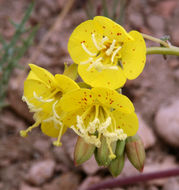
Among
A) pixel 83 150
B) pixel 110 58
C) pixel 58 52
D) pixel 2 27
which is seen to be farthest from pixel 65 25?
pixel 83 150

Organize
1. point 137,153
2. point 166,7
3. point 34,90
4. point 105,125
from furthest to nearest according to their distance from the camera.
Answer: point 166,7 < point 34,90 < point 137,153 < point 105,125

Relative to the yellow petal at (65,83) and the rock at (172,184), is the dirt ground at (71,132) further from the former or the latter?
the yellow petal at (65,83)

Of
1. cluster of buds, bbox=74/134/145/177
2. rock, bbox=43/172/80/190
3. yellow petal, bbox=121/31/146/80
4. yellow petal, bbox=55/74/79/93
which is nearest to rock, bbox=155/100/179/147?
rock, bbox=43/172/80/190

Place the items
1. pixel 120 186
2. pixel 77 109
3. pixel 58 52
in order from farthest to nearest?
pixel 58 52 < pixel 120 186 < pixel 77 109

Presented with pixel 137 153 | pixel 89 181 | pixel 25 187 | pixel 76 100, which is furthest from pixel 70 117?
pixel 25 187

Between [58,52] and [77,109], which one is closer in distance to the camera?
[77,109]

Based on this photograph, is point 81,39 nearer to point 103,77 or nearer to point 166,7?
point 103,77

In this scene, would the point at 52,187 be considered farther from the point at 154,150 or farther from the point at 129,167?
the point at 154,150
